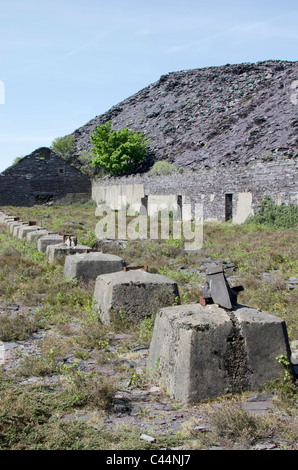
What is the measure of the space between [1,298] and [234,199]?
15.2m

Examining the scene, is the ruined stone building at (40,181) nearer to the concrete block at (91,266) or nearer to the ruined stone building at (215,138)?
the ruined stone building at (215,138)

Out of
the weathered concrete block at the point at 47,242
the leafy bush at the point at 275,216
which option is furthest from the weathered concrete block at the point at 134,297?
the leafy bush at the point at 275,216

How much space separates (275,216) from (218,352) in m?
14.7

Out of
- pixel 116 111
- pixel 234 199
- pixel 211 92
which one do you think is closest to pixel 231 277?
pixel 234 199

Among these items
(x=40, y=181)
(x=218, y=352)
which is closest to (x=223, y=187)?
(x=218, y=352)

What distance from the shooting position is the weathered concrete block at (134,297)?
568 centimetres

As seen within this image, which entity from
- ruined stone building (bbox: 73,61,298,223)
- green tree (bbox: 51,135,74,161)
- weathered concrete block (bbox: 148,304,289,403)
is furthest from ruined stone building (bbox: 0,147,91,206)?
weathered concrete block (bbox: 148,304,289,403)

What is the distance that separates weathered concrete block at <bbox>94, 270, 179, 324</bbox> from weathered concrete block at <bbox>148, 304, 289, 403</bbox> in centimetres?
168

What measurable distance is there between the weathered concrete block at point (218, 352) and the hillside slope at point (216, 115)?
15407 millimetres

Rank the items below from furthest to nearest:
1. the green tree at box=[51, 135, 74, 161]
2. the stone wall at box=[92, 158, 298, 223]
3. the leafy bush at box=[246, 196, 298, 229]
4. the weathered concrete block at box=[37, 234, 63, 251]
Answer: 1. the green tree at box=[51, 135, 74, 161]
2. the stone wall at box=[92, 158, 298, 223]
3. the leafy bush at box=[246, 196, 298, 229]
4. the weathered concrete block at box=[37, 234, 63, 251]

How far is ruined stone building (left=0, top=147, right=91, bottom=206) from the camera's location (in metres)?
36.6

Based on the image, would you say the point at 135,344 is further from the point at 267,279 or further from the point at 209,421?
the point at 267,279

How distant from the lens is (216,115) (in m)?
53.0

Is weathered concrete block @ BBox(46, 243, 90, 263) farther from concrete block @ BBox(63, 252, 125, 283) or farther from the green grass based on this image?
concrete block @ BBox(63, 252, 125, 283)
